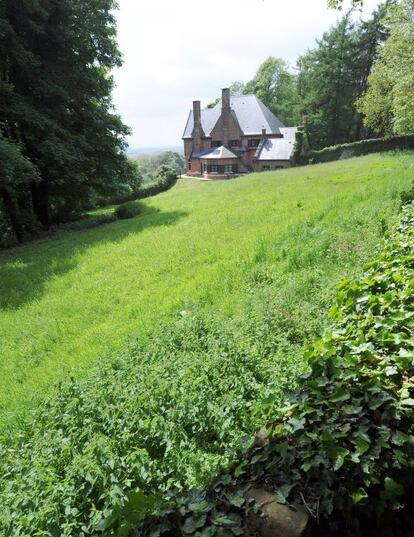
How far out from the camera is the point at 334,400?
2910mm

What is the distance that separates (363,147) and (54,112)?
2751 cm

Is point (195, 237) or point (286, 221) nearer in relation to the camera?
point (286, 221)

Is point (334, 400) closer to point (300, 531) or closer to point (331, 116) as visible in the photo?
point (300, 531)

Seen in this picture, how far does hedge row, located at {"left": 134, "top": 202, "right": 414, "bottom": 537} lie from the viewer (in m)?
2.46

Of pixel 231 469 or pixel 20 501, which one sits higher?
pixel 231 469

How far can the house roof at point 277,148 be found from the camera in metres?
48.6

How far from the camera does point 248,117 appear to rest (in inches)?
2140

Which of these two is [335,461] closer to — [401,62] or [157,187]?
[401,62]

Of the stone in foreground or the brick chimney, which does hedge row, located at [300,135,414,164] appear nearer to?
the brick chimney

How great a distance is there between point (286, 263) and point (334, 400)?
5.51m

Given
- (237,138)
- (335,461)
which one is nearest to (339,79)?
(237,138)

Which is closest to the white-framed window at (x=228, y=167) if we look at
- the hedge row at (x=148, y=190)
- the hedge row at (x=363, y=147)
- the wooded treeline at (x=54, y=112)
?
the hedge row at (x=148, y=190)

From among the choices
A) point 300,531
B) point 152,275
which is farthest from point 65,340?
point 300,531

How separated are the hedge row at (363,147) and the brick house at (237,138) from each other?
8.16m
